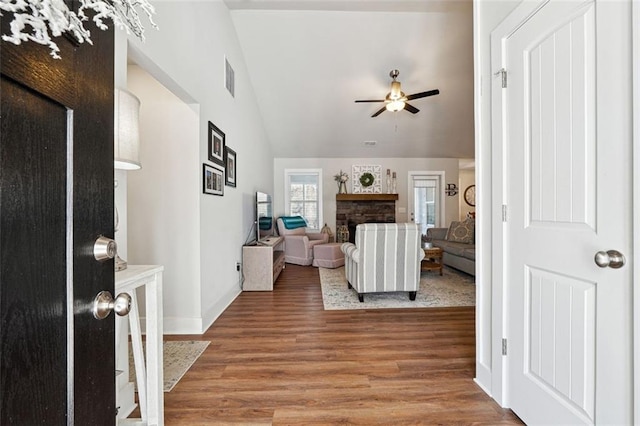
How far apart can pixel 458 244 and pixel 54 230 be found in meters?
5.32

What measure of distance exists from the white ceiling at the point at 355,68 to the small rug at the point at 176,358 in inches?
123

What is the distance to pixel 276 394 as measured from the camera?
66.1 inches

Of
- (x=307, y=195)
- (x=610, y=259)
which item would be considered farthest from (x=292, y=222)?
(x=610, y=259)

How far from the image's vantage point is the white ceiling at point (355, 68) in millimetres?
3754

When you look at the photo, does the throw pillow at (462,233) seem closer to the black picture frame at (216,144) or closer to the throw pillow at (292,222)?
the throw pillow at (292,222)

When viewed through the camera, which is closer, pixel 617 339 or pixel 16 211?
pixel 16 211

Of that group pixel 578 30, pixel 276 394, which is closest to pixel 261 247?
pixel 276 394

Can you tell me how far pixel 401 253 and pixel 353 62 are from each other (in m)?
3.02

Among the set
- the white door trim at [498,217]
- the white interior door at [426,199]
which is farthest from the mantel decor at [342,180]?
the white door trim at [498,217]

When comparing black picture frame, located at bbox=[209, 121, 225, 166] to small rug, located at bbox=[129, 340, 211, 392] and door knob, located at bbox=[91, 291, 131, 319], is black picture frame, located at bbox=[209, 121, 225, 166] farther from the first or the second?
door knob, located at bbox=[91, 291, 131, 319]

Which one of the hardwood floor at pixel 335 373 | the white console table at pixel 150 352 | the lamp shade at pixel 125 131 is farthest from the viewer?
the hardwood floor at pixel 335 373

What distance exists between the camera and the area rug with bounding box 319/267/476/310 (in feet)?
10.7

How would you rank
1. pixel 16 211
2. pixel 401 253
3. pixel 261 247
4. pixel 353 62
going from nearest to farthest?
1. pixel 16 211
2. pixel 401 253
3. pixel 261 247
4. pixel 353 62

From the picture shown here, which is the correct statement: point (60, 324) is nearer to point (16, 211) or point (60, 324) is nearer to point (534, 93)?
point (16, 211)
